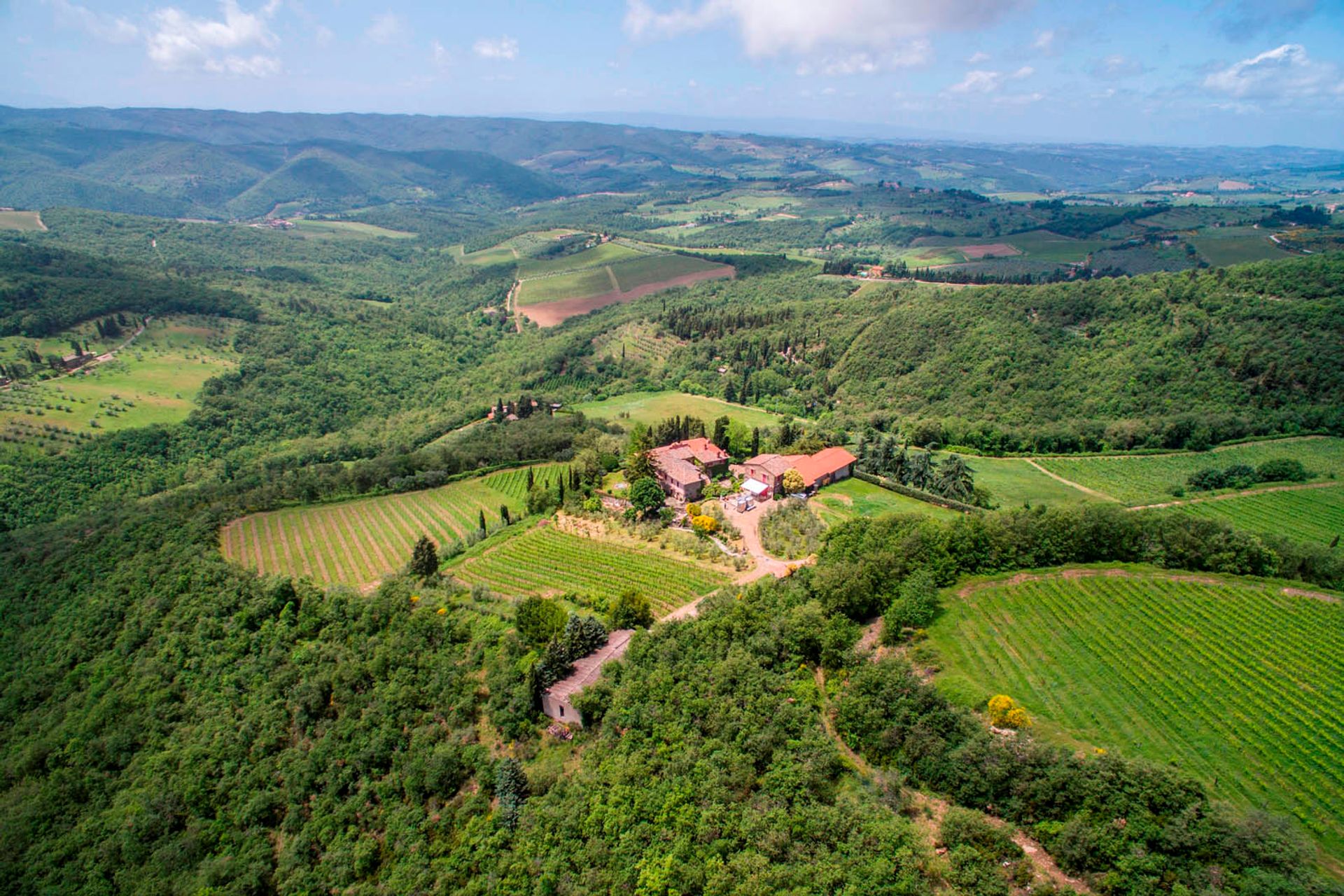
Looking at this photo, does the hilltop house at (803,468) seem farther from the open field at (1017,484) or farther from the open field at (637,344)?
the open field at (637,344)

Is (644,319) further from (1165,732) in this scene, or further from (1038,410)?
(1165,732)

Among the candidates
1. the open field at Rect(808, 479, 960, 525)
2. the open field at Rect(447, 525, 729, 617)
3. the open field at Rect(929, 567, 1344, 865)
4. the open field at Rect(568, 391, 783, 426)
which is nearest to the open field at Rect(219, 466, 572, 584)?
the open field at Rect(447, 525, 729, 617)

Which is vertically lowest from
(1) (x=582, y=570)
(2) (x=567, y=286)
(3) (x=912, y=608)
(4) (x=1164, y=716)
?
(1) (x=582, y=570)

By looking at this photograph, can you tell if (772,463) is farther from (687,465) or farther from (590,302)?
(590,302)

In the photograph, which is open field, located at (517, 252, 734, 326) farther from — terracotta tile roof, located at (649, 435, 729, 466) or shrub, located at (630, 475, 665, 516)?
shrub, located at (630, 475, 665, 516)

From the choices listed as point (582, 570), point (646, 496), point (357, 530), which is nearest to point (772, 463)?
point (646, 496)

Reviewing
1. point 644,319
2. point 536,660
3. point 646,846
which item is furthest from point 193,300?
point 646,846

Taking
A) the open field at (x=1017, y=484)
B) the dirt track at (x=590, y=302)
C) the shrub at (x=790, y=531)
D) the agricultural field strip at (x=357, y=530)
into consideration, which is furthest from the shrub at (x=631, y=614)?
the dirt track at (x=590, y=302)
